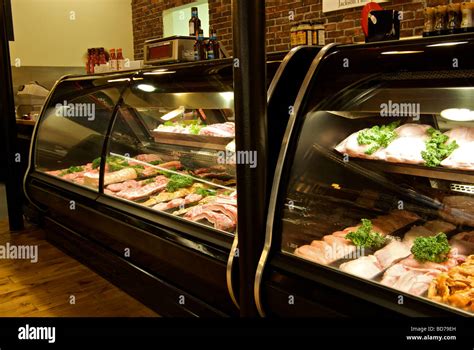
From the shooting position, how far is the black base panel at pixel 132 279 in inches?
114

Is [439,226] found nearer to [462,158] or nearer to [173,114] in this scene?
[462,158]

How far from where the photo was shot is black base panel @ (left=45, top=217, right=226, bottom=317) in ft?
9.50

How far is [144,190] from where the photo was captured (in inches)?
138

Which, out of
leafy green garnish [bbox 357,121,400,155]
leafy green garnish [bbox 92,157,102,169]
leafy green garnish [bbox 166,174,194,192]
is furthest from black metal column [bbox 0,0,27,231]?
leafy green garnish [bbox 357,121,400,155]

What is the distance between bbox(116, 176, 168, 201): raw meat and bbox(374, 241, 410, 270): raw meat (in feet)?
6.11

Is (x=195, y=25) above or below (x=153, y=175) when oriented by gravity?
above

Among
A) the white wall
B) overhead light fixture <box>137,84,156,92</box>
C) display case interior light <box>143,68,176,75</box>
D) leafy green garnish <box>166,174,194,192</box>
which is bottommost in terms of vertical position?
leafy green garnish <box>166,174,194,192</box>

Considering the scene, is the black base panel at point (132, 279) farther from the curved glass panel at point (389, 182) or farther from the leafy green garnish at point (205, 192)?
the curved glass panel at point (389, 182)

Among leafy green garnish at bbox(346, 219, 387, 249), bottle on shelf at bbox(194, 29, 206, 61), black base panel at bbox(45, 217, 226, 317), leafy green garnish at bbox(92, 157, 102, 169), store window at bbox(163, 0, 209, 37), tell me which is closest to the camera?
leafy green garnish at bbox(346, 219, 387, 249)

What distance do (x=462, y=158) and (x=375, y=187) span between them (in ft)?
1.44

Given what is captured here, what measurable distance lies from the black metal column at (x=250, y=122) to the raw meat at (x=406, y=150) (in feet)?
2.25

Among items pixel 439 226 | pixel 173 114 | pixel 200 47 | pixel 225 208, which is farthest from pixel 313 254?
pixel 200 47

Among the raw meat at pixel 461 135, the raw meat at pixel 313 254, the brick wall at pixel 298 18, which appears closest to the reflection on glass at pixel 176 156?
the raw meat at pixel 313 254

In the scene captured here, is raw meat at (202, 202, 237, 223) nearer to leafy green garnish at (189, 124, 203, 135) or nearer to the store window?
leafy green garnish at (189, 124, 203, 135)
